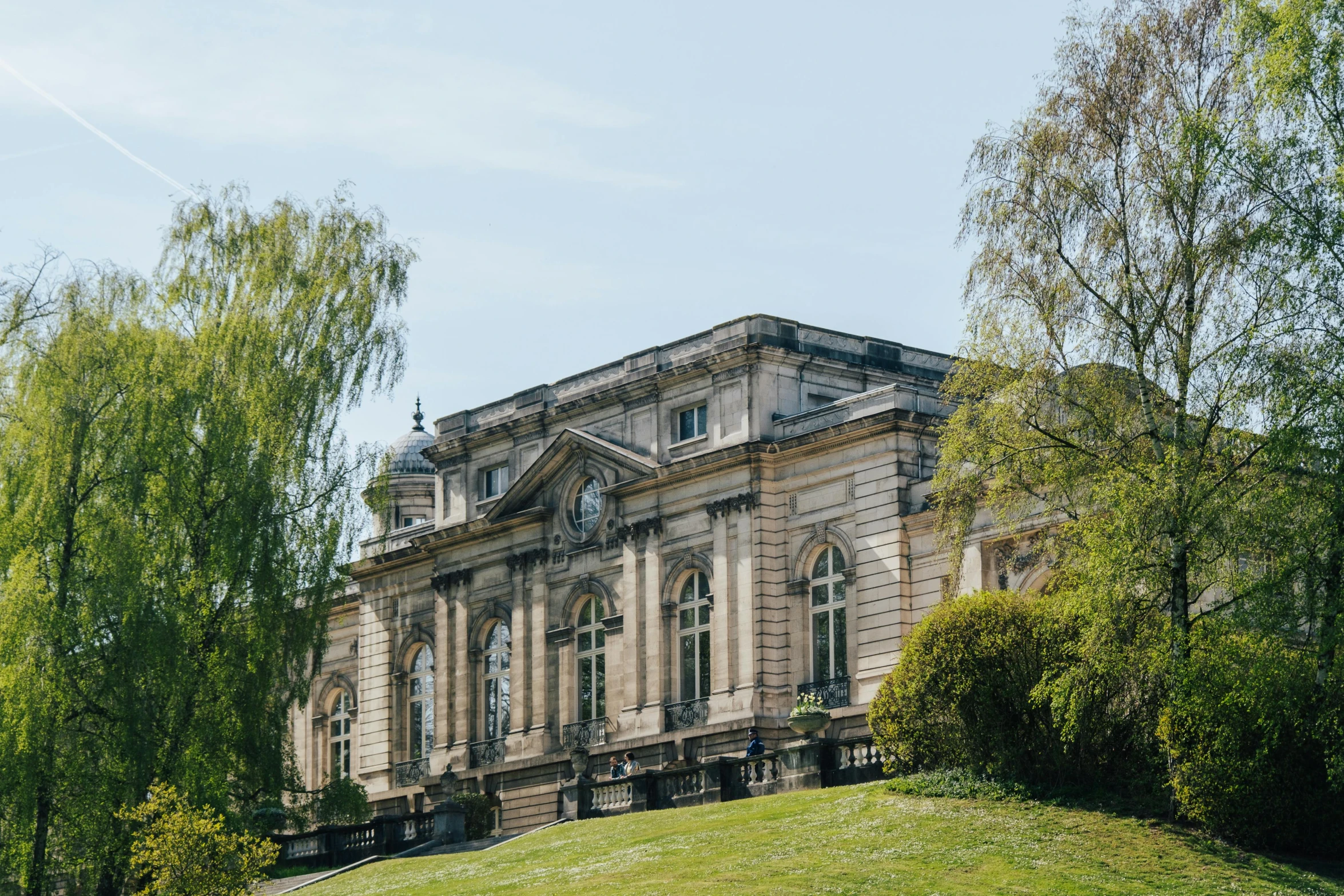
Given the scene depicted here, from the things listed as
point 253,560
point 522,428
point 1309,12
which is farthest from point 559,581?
point 1309,12

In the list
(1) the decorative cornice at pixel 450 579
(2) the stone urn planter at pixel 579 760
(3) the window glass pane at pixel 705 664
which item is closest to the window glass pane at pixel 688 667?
(3) the window glass pane at pixel 705 664

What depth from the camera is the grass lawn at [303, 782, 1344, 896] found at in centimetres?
2958

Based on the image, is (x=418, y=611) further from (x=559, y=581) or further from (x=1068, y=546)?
(x=1068, y=546)

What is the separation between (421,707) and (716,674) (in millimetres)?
13564

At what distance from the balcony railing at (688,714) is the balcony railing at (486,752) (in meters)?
6.81

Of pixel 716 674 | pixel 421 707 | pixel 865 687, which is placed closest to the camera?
pixel 865 687

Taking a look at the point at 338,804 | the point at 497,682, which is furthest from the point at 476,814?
the point at 338,804

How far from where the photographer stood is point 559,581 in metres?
58.1

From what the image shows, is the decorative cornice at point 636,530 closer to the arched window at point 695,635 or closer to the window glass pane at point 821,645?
the arched window at point 695,635

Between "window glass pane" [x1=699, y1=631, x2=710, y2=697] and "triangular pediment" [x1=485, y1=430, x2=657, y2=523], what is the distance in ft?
15.0

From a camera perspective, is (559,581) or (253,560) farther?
(559,581)

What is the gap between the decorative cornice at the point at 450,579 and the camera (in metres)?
61.1

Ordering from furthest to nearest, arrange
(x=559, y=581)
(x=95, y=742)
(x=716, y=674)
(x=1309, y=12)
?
1. (x=559, y=581)
2. (x=716, y=674)
3. (x=95, y=742)
4. (x=1309, y=12)

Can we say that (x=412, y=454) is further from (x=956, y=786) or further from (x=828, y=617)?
(x=956, y=786)
